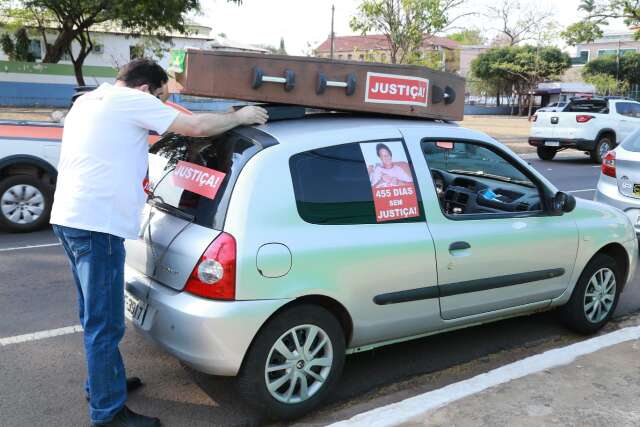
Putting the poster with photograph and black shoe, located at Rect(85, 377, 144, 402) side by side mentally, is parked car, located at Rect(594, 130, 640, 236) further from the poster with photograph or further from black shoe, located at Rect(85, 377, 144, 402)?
black shoe, located at Rect(85, 377, 144, 402)

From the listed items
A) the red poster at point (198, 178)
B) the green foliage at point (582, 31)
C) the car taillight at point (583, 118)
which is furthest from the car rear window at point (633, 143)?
the green foliage at point (582, 31)

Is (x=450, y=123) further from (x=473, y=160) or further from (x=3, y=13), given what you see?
(x=3, y=13)

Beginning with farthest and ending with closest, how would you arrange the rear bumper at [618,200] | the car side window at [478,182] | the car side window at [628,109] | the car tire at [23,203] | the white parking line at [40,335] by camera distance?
1. the car side window at [628,109]
2. the car tire at [23,203]
3. the rear bumper at [618,200]
4. the white parking line at [40,335]
5. the car side window at [478,182]

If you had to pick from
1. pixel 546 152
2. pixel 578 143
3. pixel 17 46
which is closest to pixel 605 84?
pixel 546 152

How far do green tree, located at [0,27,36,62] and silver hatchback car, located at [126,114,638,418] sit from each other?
39.9 meters

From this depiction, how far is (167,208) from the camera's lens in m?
3.58

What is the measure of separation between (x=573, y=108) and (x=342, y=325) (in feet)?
55.0

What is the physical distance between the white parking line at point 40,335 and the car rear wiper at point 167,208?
1429 mm

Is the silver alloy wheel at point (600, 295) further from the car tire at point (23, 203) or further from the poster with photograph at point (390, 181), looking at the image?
the car tire at point (23, 203)

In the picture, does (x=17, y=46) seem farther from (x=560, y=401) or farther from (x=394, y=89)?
(x=560, y=401)

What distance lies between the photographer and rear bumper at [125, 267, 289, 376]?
3018mm

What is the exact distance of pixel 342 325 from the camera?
3.51 m

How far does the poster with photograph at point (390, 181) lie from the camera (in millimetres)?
3561

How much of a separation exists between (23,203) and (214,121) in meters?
5.28
